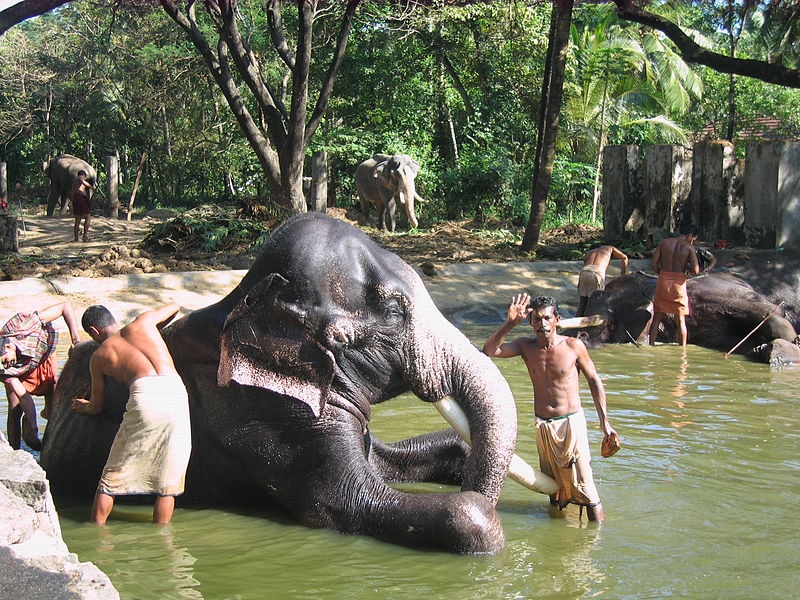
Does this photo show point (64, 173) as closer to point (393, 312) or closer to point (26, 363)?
point (26, 363)

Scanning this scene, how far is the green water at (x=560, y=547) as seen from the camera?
452 cm

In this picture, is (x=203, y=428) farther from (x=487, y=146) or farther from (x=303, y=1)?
(x=487, y=146)

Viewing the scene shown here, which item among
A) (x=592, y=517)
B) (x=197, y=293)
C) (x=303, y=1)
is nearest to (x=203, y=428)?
(x=592, y=517)

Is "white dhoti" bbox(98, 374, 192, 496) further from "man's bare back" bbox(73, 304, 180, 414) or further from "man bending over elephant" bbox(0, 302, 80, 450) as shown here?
"man bending over elephant" bbox(0, 302, 80, 450)

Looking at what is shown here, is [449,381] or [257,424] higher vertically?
[449,381]

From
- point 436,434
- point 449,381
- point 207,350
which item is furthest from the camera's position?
point 436,434

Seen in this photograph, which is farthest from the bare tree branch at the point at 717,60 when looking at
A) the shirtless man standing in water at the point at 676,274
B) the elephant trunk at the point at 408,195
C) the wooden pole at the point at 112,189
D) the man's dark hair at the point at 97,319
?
the wooden pole at the point at 112,189

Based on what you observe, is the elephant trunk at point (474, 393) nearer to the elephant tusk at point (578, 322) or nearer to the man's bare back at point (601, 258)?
the elephant tusk at point (578, 322)

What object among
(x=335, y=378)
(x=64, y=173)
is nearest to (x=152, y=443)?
(x=335, y=378)

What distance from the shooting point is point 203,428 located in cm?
560

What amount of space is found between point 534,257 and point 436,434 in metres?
10.4

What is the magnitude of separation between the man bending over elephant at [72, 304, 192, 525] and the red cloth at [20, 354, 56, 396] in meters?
1.63

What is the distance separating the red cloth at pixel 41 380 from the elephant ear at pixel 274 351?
2.23 metres

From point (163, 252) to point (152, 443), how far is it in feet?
34.8
